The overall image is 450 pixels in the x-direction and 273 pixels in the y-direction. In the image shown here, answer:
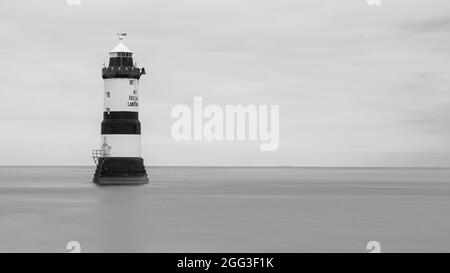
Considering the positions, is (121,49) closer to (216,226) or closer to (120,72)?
(120,72)

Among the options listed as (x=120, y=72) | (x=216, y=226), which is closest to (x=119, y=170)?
(x=120, y=72)

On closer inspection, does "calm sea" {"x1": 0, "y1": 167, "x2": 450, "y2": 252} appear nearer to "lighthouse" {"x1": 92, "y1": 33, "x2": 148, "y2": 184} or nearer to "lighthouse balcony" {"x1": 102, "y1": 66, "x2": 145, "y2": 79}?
Answer: "lighthouse" {"x1": 92, "y1": 33, "x2": 148, "y2": 184}

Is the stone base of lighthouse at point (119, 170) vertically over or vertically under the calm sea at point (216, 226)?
over

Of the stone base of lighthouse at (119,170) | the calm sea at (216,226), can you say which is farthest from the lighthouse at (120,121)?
the calm sea at (216,226)

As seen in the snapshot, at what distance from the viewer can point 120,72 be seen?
59844 millimetres

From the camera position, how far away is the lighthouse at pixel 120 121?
196 ft

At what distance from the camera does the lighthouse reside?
196 feet

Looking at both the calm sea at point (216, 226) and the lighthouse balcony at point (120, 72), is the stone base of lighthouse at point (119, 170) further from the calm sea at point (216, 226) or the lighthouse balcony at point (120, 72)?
the lighthouse balcony at point (120, 72)

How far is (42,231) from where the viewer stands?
1517 inches

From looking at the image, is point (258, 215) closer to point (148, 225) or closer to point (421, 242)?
point (148, 225)

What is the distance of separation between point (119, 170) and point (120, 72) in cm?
839
